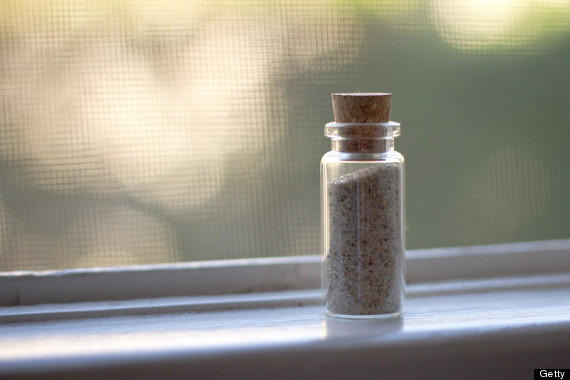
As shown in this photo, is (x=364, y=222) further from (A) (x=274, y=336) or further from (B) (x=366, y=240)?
(A) (x=274, y=336)

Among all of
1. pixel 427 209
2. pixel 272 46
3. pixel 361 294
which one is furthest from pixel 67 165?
pixel 427 209

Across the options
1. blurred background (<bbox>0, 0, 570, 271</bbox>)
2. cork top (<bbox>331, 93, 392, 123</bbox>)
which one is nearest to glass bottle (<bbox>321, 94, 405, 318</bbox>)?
cork top (<bbox>331, 93, 392, 123</bbox>)

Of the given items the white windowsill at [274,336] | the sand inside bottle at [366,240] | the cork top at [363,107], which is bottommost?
the white windowsill at [274,336]

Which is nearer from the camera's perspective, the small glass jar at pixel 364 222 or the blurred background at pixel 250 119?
the small glass jar at pixel 364 222

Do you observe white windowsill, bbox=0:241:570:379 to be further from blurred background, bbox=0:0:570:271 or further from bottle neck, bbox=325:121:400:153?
bottle neck, bbox=325:121:400:153

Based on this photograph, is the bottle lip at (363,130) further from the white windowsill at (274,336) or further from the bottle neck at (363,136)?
the white windowsill at (274,336)

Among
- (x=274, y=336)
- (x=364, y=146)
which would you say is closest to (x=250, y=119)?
(x=364, y=146)

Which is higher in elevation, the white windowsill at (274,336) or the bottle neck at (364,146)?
the bottle neck at (364,146)

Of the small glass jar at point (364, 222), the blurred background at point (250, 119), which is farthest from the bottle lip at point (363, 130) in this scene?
the blurred background at point (250, 119)

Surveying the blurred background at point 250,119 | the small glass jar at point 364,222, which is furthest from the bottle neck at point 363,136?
Answer: the blurred background at point 250,119
